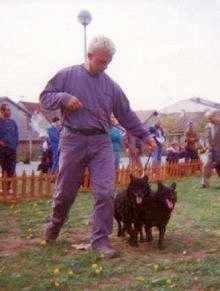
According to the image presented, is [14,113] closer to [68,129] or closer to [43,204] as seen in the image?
[43,204]

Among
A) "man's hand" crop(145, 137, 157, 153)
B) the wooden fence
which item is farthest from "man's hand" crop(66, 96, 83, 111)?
the wooden fence

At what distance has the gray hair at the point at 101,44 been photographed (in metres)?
5.94

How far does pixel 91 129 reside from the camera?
613cm

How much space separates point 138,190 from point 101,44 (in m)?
1.67

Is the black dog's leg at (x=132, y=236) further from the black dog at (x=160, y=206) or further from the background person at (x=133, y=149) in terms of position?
the background person at (x=133, y=149)

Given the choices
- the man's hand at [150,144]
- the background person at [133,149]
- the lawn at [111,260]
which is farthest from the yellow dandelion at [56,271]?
the background person at [133,149]

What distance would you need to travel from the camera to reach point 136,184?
20.9 ft

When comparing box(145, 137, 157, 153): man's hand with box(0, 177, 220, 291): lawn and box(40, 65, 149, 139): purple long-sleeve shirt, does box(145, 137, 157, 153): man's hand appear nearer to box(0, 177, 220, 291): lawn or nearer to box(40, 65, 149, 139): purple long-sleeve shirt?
box(40, 65, 149, 139): purple long-sleeve shirt

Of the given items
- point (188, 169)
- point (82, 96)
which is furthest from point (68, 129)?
point (188, 169)

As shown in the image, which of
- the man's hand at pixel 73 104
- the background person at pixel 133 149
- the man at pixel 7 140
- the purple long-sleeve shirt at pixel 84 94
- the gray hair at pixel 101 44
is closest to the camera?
the man's hand at pixel 73 104

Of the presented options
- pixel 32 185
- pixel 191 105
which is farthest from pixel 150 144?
pixel 191 105

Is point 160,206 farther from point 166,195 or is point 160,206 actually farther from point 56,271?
point 56,271

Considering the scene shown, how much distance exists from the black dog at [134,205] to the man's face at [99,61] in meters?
1.27

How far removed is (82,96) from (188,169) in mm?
12894
